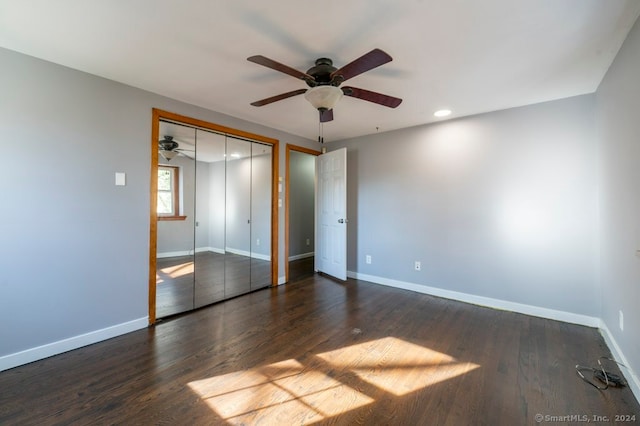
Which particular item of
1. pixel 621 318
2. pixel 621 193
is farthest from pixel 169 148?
pixel 621 318

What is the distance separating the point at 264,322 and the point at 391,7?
2816mm

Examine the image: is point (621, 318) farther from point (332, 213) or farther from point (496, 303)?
point (332, 213)

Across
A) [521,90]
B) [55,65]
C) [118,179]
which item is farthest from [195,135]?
[521,90]

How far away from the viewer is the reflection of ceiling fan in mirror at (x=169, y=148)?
2.86 meters

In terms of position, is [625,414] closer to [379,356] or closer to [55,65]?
[379,356]

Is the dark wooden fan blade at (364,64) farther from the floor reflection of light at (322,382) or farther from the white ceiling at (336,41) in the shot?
the floor reflection of light at (322,382)

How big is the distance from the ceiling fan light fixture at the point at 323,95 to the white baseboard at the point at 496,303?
2856mm

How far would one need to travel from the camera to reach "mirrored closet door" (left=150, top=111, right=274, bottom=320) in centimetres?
292

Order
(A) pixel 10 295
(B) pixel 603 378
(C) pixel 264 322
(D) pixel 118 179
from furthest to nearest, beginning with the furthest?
1. (C) pixel 264 322
2. (D) pixel 118 179
3. (A) pixel 10 295
4. (B) pixel 603 378

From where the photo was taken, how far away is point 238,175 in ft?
12.0

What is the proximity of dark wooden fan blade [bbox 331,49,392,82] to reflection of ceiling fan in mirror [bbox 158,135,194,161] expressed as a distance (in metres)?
2.02

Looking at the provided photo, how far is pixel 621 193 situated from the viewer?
1986 millimetres

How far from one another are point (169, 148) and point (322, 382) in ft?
9.03

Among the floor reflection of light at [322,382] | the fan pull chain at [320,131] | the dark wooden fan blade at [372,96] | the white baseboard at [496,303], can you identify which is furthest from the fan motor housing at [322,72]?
the white baseboard at [496,303]
